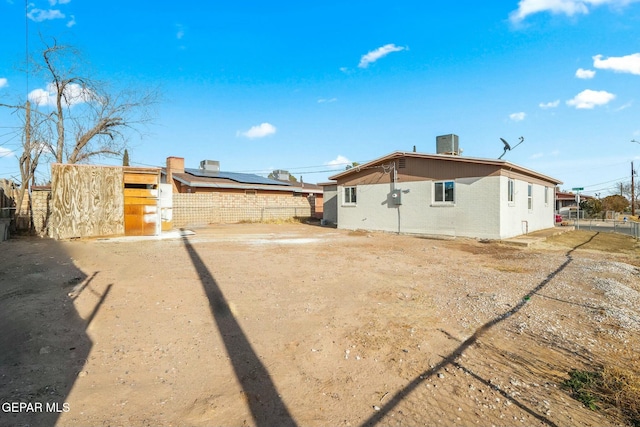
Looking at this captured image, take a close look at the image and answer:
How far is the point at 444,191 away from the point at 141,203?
13.1 m

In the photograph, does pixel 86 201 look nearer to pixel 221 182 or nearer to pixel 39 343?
pixel 39 343

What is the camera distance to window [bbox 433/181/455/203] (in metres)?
14.9

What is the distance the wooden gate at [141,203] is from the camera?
520 inches

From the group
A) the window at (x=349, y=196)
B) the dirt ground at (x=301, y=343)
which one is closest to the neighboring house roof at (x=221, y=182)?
the window at (x=349, y=196)

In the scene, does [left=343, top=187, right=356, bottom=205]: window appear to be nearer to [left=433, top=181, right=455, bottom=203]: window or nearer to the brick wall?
[left=433, top=181, right=455, bottom=203]: window

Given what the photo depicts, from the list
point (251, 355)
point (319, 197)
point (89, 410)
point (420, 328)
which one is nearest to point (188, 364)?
point (251, 355)

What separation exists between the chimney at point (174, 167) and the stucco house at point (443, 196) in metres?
15.2

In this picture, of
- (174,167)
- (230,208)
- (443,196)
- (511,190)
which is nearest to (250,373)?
(443,196)

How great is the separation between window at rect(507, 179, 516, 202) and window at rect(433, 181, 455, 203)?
224cm

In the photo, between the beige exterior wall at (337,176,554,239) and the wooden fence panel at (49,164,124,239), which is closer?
the wooden fence panel at (49,164,124,239)

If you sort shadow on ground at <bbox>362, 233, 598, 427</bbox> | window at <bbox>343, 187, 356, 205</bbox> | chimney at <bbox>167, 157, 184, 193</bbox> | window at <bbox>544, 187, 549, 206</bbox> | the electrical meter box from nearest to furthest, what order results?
shadow on ground at <bbox>362, 233, 598, 427</bbox>
the electrical meter box
window at <bbox>343, 187, 356, 205</bbox>
window at <bbox>544, 187, 549, 206</bbox>
chimney at <bbox>167, 157, 184, 193</bbox>

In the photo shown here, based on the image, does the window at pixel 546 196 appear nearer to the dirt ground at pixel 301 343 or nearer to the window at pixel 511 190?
the window at pixel 511 190

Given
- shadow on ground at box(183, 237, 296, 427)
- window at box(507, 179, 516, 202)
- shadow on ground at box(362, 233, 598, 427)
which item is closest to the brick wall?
window at box(507, 179, 516, 202)

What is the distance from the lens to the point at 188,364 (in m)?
3.42
